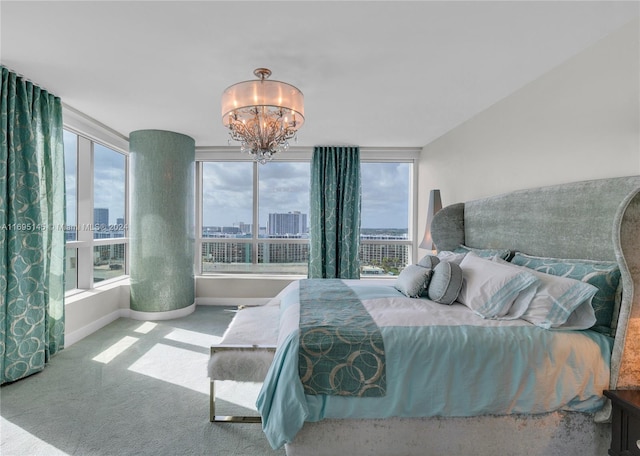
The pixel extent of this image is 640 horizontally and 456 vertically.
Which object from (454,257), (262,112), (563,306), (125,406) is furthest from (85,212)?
(563,306)

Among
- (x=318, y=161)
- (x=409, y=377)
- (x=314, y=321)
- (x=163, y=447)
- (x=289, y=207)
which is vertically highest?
(x=318, y=161)

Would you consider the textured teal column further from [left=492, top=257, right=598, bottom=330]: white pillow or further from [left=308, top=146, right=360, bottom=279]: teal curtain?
[left=492, top=257, right=598, bottom=330]: white pillow

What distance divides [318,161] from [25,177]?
10.4 feet

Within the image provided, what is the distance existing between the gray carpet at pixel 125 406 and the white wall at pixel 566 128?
2615 millimetres

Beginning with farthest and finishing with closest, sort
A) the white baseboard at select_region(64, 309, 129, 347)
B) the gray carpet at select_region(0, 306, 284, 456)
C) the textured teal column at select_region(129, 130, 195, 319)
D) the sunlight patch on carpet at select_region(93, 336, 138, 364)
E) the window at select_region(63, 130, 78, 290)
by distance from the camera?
the textured teal column at select_region(129, 130, 195, 319)
the window at select_region(63, 130, 78, 290)
the white baseboard at select_region(64, 309, 129, 347)
the sunlight patch on carpet at select_region(93, 336, 138, 364)
the gray carpet at select_region(0, 306, 284, 456)

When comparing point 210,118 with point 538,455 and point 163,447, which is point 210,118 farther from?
point 538,455

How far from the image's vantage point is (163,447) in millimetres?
1776

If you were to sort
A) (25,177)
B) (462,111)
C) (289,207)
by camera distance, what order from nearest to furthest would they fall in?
1. (25,177)
2. (462,111)
3. (289,207)

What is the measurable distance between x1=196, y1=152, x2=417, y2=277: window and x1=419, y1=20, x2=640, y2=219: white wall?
1522mm

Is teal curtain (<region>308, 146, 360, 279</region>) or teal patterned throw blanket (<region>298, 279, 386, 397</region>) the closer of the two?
teal patterned throw blanket (<region>298, 279, 386, 397</region>)

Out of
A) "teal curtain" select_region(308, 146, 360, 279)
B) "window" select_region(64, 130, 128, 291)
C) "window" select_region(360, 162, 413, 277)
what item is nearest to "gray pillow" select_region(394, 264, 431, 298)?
"teal curtain" select_region(308, 146, 360, 279)

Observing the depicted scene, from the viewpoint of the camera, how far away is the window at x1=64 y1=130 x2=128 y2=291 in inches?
142

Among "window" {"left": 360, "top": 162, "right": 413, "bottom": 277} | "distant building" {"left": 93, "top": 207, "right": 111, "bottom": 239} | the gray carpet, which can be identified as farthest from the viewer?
"window" {"left": 360, "top": 162, "right": 413, "bottom": 277}

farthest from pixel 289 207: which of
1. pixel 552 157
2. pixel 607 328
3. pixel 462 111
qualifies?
pixel 607 328
